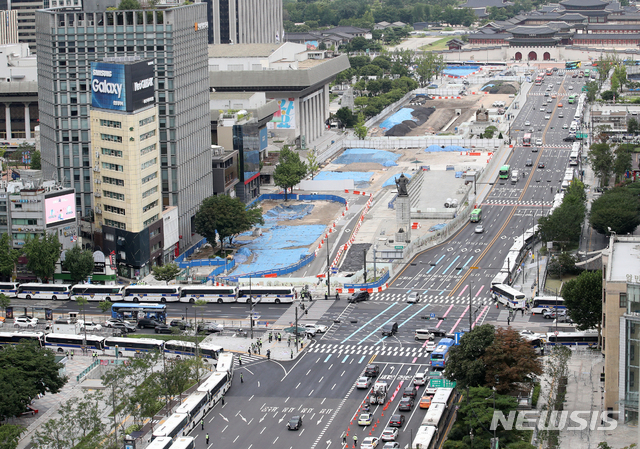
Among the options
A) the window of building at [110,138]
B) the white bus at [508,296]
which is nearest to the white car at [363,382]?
the white bus at [508,296]

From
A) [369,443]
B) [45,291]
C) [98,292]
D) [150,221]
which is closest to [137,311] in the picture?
[98,292]

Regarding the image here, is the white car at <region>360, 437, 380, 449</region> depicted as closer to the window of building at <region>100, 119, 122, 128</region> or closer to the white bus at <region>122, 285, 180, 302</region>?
the white bus at <region>122, 285, 180, 302</region>

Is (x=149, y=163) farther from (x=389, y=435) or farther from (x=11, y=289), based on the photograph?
(x=389, y=435)

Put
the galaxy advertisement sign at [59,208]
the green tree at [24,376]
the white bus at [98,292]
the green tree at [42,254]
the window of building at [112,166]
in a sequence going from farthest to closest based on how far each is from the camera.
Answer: the window of building at [112,166], the galaxy advertisement sign at [59,208], the green tree at [42,254], the white bus at [98,292], the green tree at [24,376]

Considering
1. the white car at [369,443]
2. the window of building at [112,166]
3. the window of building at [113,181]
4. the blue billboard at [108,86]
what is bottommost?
the white car at [369,443]

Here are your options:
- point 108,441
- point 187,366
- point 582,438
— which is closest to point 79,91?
point 187,366

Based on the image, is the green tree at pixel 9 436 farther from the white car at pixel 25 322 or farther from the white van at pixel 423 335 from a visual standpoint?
the white van at pixel 423 335

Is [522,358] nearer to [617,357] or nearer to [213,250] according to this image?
[617,357]
